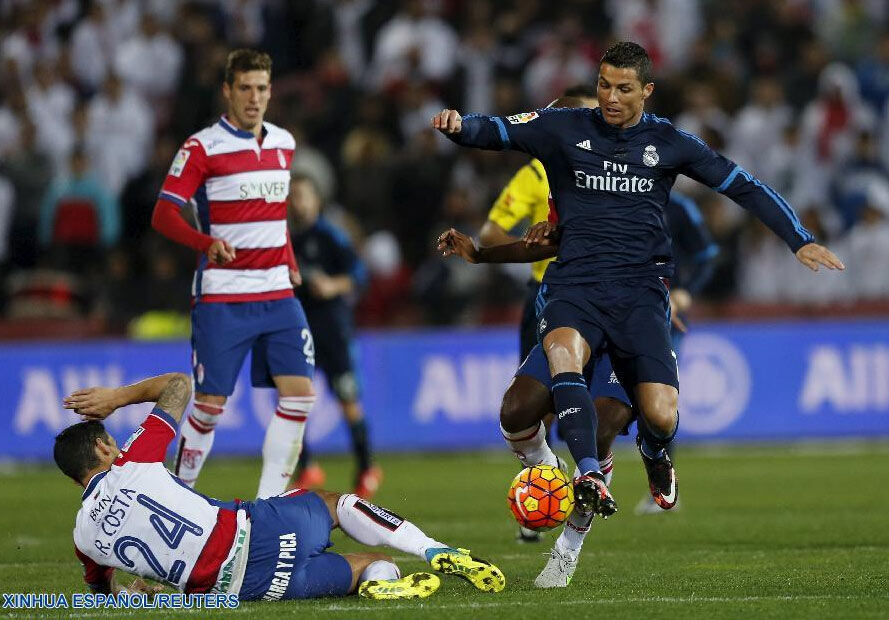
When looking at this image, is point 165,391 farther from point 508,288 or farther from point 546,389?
point 508,288

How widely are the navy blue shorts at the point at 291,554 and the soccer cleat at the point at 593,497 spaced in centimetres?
114

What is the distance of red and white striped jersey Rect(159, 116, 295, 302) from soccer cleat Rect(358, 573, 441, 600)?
9.16 ft

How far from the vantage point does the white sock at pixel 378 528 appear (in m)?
7.36

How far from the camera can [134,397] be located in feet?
24.2

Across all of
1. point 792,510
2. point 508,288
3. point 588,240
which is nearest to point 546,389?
point 588,240

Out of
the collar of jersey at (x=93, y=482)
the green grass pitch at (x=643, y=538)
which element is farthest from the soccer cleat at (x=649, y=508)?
the collar of jersey at (x=93, y=482)

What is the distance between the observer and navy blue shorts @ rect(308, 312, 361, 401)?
1366cm

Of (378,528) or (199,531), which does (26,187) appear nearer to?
(378,528)

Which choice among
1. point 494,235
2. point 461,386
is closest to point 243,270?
point 494,235

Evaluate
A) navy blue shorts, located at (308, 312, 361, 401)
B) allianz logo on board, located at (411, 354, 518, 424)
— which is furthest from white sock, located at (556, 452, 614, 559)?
allianz logo on board, located at (411, 354, 518, 424)

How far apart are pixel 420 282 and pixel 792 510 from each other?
260 inches

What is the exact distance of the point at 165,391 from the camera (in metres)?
7.40

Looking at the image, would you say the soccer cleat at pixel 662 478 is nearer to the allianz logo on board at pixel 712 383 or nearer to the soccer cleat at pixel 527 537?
the soccer cleat at pixel 527 537

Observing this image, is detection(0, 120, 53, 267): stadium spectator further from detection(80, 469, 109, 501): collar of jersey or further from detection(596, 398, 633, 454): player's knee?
detection(80, 469, 109, 501): collar of jersey
